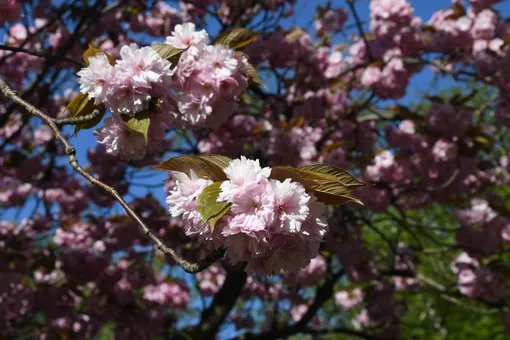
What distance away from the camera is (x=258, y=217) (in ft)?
3.49

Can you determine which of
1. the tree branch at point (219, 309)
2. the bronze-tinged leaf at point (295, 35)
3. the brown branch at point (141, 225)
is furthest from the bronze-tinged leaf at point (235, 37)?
the bronze-tinged leaf at point (295, 35)

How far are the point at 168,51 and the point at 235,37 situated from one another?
1.03 feet

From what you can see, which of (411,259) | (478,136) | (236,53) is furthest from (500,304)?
(236,53)

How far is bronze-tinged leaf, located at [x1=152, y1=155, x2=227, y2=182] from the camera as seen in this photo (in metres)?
1.15

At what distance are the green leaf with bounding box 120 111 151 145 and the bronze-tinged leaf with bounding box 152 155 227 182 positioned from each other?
0.23 metres

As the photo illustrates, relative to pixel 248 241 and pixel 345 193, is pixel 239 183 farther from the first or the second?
pixel 345 193

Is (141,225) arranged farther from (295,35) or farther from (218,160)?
(295,35)

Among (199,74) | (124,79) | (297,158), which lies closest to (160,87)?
(124,79)

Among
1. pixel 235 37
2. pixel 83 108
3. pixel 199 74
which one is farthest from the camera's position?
pixel 235 37

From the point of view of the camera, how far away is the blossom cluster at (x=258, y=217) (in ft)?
3.50

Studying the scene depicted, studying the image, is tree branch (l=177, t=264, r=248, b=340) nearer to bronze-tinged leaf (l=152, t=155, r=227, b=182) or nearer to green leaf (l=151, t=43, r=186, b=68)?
green leaf (l=151, t=43, r=186, b=68)

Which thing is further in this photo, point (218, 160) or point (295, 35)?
point (295, 35)

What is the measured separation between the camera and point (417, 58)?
164 inches

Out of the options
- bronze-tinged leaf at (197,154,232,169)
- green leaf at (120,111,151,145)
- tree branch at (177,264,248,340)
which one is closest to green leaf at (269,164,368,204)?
bronze-tinged leaf at (197,154,232,169)
